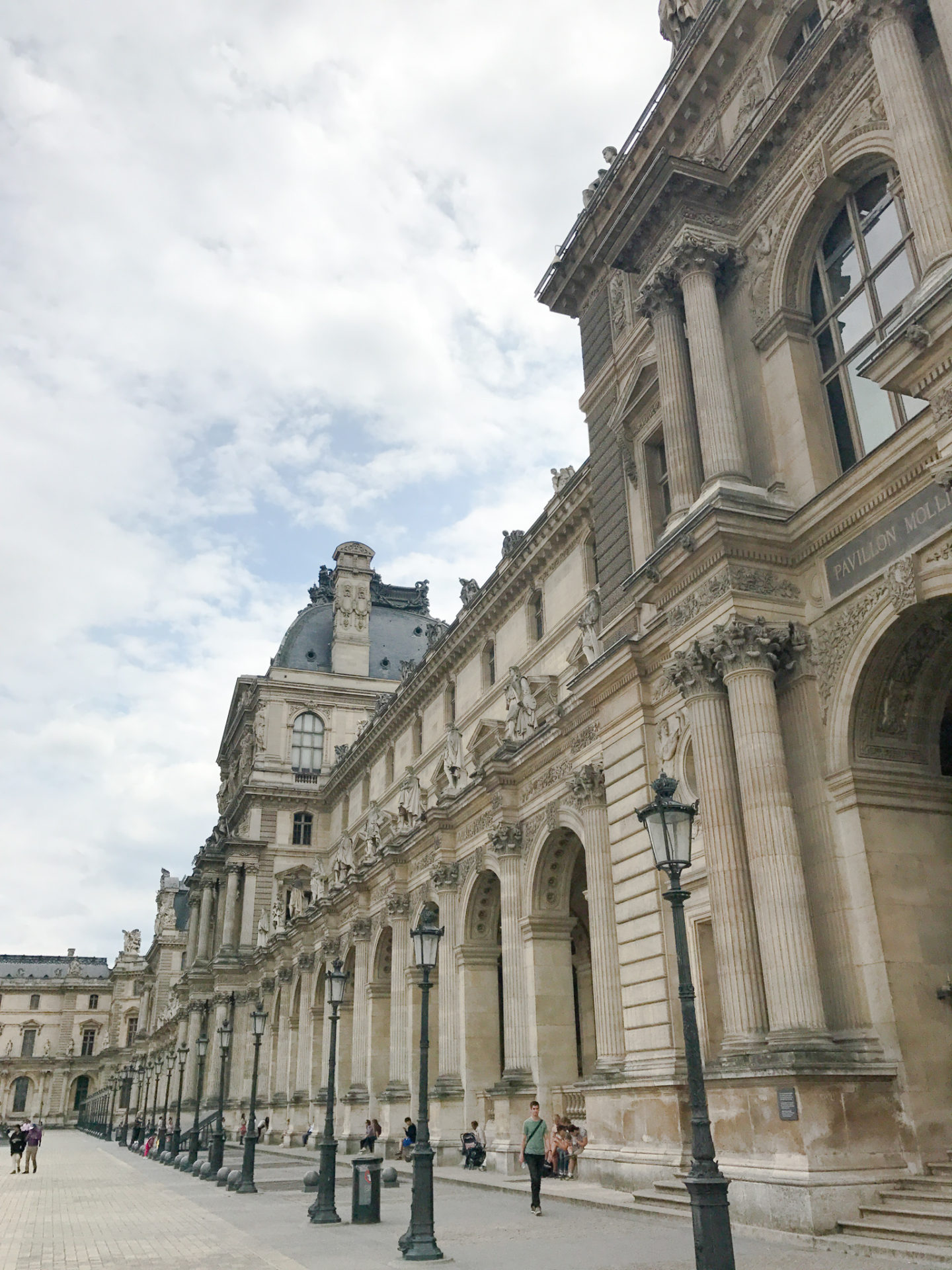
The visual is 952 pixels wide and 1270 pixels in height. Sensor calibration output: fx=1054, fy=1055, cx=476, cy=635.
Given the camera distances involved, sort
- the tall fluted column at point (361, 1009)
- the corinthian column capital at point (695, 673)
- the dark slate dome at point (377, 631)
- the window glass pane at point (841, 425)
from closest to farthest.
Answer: the corinthian column capital at point (695, 673) < the window glass pane at point (841, 425) < the tall fluted column at point (361, 1009) < the dark slate dome at point (377, 631)

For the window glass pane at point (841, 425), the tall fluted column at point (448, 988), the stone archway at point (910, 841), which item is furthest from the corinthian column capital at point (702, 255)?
the tall fluted column at point (448, 988)

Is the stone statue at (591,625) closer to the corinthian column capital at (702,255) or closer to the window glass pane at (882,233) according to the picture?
the corinthian column capital at (702,255)

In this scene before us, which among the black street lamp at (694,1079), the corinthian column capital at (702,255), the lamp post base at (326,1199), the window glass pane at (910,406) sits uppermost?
the corinthian column capital at (702,255)

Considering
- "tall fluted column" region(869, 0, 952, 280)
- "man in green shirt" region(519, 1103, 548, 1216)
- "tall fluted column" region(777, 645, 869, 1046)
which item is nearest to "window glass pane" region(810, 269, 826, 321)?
"tall fluted column" region(869, 0, 952, 280)

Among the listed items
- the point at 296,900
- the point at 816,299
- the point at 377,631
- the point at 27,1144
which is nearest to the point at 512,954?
the point at 816,299

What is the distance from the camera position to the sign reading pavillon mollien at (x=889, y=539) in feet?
44.4

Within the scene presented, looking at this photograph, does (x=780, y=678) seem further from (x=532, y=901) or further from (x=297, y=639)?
(x=297, y=639)

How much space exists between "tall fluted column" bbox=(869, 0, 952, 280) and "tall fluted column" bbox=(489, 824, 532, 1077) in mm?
16363

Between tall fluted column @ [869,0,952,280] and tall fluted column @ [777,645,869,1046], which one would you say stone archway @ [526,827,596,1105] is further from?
tall fluted column @ [869,0,952,280]

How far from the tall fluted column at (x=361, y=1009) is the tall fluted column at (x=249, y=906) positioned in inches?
826

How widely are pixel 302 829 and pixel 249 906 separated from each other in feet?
16.5

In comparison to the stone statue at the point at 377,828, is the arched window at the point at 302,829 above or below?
above

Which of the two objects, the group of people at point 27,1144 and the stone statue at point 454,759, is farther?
the group of people at point 27,1144

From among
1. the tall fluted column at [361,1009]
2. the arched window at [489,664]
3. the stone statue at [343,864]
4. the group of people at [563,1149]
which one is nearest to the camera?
the group of people at [563,1149]
